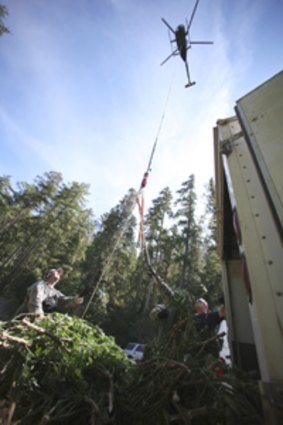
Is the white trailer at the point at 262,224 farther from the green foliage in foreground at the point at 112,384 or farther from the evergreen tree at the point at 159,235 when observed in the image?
the evergreen tree at the point at 159,235

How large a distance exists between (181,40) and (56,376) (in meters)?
6.71

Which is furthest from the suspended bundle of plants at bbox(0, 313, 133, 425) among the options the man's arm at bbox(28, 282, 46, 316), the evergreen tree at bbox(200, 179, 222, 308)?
the evergreen tree at bbox(200, 179, 222, 308)

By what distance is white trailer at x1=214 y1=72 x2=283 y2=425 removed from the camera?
0.99 metres

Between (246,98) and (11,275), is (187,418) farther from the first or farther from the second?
(11,275)

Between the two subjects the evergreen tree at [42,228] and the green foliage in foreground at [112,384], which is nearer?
the green foliage in foreground at [112,384]

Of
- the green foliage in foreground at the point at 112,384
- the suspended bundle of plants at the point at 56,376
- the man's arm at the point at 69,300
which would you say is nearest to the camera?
the green foliage in foreground at the point at 112,384

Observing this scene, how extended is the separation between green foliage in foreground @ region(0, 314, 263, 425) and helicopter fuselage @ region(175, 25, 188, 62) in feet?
19.8

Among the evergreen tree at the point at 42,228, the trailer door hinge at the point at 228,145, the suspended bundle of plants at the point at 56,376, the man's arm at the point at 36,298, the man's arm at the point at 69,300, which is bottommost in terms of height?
the suspended bundle of plants at the point at 56,376

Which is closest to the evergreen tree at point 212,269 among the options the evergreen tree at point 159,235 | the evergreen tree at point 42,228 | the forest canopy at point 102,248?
the forest canopy at point 102,248

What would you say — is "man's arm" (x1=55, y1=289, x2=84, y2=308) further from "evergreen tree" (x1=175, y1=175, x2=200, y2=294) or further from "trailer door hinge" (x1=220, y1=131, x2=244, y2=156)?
"evergreen tree" (x1=175, y1=175, x2=200, y2=294)

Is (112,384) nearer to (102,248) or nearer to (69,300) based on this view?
(69,300)

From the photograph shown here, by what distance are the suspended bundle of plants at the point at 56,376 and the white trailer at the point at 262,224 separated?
851mm

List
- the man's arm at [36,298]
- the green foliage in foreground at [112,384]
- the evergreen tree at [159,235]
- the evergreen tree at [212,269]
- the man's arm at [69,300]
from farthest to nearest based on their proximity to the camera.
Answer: the evergreen tree at [159,235] < the evergreen tree at [212,269] < the man's arm at [69,300] < the man's arm at [36,298] < the green foliage in foreground at [112,384]

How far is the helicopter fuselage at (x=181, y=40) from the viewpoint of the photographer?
4910mm
